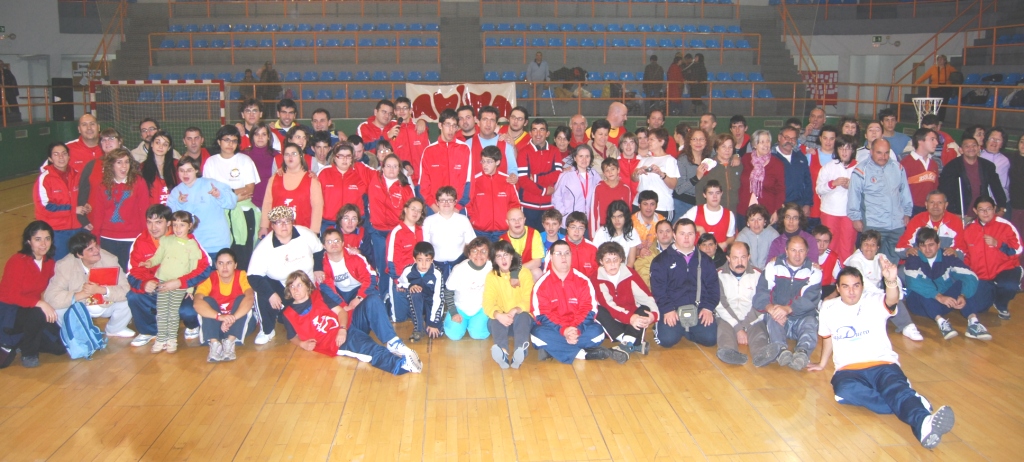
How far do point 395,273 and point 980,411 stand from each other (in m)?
4.73

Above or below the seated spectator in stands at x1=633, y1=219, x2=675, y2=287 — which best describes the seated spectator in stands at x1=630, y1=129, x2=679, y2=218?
above

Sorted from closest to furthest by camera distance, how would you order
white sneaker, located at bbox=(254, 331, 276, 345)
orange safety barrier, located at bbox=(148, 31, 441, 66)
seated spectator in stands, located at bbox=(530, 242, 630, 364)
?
seated spectator in stands, located at bbox=(530, 242, 630, 364) < white sneaker, located at bbox=(254, 331, 276, 345) < orange safety barrier, located at bbox=(148, 31, 441, 66)

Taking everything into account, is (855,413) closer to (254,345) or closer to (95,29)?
(254,345)

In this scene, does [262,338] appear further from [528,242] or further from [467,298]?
[528,242]

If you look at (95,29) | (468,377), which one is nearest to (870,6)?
(468,377)

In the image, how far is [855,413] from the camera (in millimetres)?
5254

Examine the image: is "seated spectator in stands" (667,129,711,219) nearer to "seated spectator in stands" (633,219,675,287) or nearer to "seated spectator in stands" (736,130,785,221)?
"seated spectator in stands" (736,130,785,221)

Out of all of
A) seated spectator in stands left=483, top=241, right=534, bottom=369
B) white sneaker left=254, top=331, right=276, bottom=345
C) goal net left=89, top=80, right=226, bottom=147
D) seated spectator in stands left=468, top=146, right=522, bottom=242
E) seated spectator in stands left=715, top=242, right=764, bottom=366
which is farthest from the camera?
goal net left=89, top=80, right=226, bottom=147

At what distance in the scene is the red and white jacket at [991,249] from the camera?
738cm

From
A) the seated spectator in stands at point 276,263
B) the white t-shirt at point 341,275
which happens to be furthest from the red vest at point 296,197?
the white t-shirt at point 341,275

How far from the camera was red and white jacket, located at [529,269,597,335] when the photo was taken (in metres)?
6.45

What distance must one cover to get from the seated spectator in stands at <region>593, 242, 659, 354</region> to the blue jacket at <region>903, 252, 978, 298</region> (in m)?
2.66

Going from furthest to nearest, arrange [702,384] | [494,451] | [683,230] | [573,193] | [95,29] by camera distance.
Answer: [95,29]
[573,193]
[683,230]
[702,384]
[494,451]

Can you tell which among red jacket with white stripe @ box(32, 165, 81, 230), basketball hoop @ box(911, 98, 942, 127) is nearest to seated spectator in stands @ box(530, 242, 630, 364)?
red jacket with white stripe @ box(32, 165, 81, 230)
